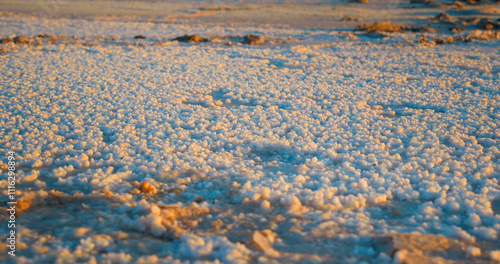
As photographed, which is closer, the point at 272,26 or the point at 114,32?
the point at 114,32

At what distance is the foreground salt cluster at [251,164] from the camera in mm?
3260

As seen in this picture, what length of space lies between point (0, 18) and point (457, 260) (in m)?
24.9

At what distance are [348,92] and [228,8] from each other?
75.6 ft

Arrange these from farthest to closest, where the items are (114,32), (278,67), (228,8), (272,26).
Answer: (228,8) → (272,26) → (114,32) → (278,67)

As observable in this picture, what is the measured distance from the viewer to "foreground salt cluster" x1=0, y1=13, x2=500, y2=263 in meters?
3.26

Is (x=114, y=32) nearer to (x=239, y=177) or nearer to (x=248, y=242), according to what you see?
(x=239, y=177)

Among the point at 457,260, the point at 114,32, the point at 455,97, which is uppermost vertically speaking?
the point at 114,32

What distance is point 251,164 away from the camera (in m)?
4.89

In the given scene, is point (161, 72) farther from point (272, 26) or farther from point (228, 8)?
point (228, 8)

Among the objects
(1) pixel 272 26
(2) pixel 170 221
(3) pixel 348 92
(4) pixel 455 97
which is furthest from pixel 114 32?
(2) pixel 170 221

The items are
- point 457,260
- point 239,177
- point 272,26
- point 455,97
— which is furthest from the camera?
point 272,26

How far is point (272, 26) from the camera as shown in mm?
20734

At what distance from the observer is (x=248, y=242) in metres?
3.24

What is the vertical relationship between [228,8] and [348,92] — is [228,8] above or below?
above
